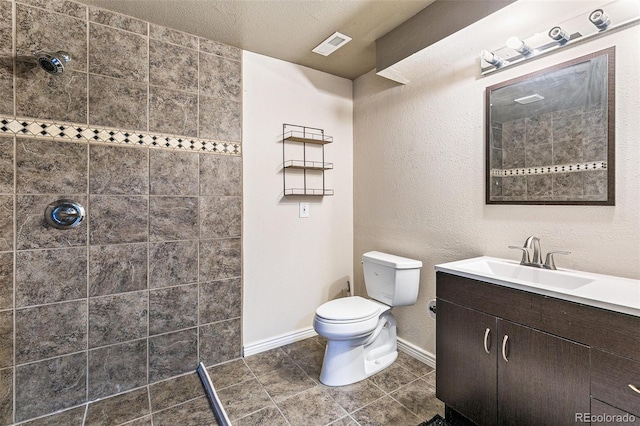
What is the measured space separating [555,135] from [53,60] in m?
2.53

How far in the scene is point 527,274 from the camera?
146 centimetres

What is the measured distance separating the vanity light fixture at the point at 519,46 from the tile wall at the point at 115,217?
1.69 m

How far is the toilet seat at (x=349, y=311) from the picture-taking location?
70.4 inches

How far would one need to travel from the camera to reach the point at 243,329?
2.22 meters

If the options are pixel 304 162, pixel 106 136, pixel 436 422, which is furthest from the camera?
pixel 304 162

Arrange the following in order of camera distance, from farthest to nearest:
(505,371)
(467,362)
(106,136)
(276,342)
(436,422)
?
1. (276,342)
2. (106,136)
3. (436,422)
4. (467,362)
5. (505,371)

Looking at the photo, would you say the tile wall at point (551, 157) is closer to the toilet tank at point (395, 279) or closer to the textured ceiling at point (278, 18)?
the toilet tank at point (395, 279)

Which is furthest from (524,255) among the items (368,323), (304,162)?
(304,162)

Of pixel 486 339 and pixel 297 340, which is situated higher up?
pixel 486 339

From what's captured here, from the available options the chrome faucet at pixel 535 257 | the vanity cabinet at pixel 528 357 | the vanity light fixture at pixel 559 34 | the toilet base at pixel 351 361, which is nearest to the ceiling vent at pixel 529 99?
the vanity light fixture at pixel 559 34

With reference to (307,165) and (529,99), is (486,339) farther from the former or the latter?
(307,165)

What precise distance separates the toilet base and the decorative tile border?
1.51m

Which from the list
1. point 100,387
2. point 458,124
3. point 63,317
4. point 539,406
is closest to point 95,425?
point 100,387

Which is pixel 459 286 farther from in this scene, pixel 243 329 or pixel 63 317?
pixel 63 317
